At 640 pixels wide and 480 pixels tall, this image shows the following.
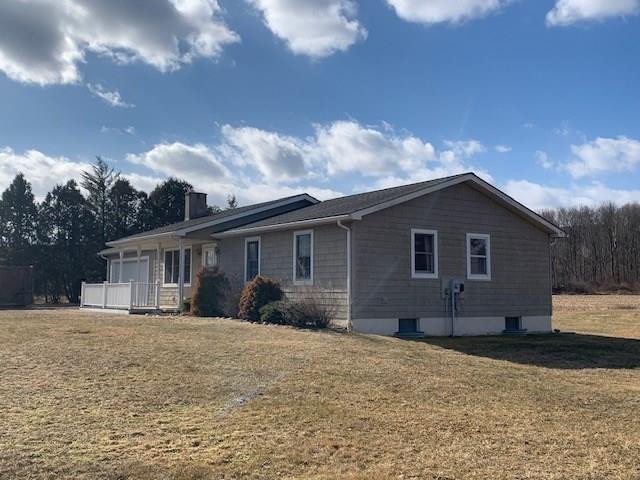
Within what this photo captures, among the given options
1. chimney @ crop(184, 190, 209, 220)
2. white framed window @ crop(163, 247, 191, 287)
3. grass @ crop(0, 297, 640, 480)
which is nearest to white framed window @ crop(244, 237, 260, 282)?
white framed window @ crop(163, 247, 191, 287)

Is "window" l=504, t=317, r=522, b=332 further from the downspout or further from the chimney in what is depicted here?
the chimney

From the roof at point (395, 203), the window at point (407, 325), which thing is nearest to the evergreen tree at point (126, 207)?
the roof at point (395, 203)

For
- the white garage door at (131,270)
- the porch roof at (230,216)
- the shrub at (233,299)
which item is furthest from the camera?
the white garage door at (131,270)

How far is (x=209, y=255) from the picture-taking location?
23.0 metres

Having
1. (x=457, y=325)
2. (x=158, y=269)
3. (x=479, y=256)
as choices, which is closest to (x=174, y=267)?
(x=158, y=269)

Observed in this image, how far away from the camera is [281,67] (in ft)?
59.0

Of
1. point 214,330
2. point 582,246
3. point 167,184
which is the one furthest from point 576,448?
point 582,246

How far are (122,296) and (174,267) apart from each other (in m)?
3.63

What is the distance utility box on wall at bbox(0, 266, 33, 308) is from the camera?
105ft

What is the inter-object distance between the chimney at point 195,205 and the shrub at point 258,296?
12568mm

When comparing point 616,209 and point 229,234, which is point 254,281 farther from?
point 616,209

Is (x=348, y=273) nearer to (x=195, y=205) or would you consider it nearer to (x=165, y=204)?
(x=195, y=205)

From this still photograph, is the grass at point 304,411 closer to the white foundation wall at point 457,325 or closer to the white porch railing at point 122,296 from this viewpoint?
the white foundation wall at point 457,325

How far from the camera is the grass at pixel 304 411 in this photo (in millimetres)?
5141
